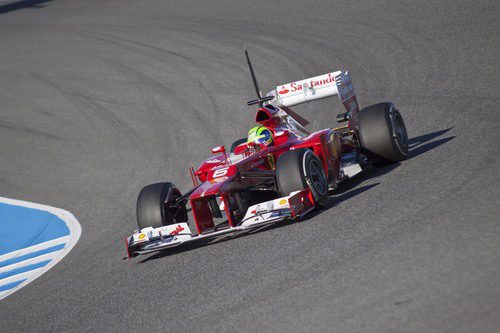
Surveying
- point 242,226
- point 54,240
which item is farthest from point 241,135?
point 242,226

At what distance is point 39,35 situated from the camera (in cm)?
2741

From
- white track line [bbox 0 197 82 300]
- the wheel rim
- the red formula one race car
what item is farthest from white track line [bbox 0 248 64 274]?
the wheel rim

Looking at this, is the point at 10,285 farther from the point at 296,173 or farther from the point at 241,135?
the point at 241,135

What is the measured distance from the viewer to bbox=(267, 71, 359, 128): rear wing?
11.7 metres

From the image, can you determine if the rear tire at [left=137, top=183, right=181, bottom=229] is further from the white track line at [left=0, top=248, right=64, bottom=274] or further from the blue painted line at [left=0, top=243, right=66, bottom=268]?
the blue painted line at [left=0, top=243, right=66, bottom=268]

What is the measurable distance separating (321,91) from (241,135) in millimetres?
4426

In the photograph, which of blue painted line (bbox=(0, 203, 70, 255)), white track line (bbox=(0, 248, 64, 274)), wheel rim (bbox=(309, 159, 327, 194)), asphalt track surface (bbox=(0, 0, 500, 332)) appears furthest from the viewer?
blue painted line (bbox=(0, 203, 70, 255))

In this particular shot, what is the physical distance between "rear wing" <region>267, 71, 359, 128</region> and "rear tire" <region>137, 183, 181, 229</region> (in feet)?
8.21

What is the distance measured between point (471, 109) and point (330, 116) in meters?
3.56

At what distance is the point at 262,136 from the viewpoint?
34.3 ft

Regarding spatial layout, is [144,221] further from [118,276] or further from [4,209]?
[4,209]

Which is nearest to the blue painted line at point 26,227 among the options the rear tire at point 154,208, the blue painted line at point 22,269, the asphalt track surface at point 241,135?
the asphalt track surface at point 241,135

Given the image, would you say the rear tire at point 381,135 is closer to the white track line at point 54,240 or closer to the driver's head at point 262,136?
the driver's head at point 262,136

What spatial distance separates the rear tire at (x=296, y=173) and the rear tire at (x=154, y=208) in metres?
1.51
